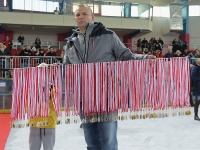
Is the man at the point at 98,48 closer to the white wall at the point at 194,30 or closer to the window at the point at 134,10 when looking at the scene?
the window at the point at 134,10

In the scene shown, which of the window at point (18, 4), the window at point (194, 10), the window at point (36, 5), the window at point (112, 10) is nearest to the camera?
the window at point (18, 4)

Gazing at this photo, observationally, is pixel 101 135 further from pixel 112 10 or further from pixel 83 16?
pixel 112 10

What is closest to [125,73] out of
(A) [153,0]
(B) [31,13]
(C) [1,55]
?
(C) [1,55]

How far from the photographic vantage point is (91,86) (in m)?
2.43

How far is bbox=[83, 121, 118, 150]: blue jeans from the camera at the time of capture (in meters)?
2.42

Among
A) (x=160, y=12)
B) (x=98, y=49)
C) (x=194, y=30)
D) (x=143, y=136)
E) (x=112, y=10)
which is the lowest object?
(x=143, y=136)

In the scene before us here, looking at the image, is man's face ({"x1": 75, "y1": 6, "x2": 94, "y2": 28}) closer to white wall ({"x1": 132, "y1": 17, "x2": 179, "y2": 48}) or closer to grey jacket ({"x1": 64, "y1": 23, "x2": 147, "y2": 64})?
grey jacket ({"x1": 64, "y1": 23, "x2": 147, "y2": 64})

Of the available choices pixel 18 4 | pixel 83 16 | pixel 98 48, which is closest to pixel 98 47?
pixel 98 48

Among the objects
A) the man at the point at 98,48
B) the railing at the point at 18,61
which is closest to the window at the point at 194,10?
the railing at the point at 18,61

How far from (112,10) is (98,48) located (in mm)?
18978

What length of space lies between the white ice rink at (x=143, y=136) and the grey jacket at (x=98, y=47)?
2.47 meters

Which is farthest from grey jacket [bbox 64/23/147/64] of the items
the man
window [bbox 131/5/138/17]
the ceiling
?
window [bbox 131/5/138/17]

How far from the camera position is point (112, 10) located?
68.8 ft

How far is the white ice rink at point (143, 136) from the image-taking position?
4.77m
